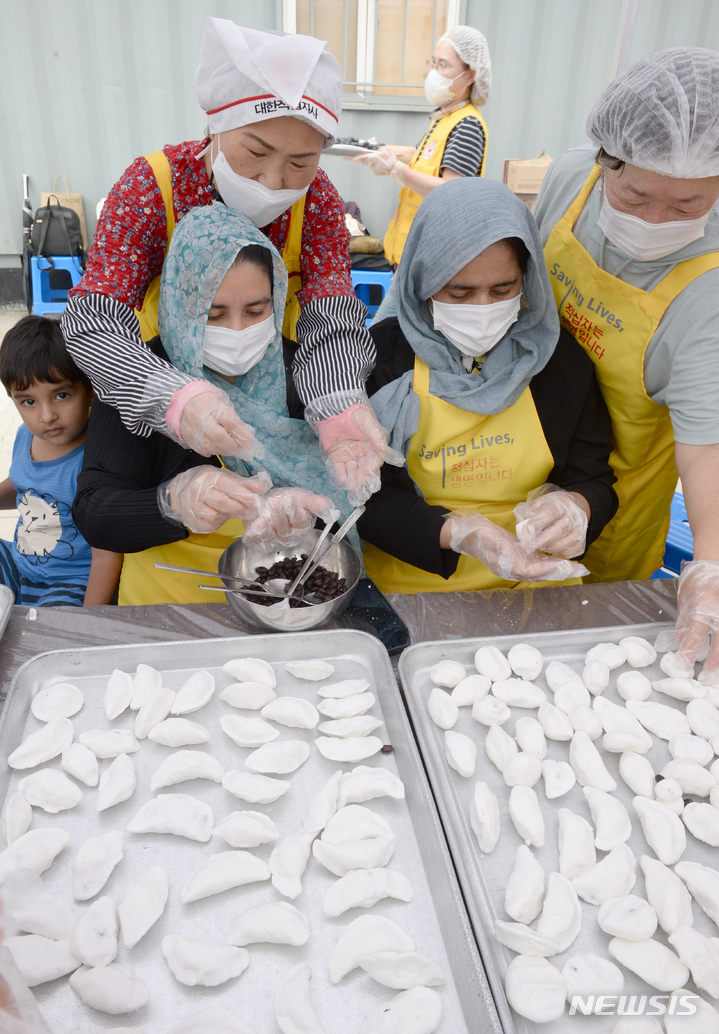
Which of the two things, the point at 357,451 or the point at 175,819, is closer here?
the point at 175,819

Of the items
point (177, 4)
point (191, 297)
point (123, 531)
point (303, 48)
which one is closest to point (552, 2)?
point (177, 4)

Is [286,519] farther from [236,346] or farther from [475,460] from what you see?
[475,460]

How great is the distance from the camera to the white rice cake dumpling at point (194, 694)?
123 centimetres

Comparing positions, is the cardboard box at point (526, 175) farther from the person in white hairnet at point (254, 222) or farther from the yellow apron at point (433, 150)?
the person in white hairnet at point (254, 222)

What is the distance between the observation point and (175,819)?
1.05 metres

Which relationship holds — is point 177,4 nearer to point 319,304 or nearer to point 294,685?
point 319,304

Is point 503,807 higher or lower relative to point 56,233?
higher

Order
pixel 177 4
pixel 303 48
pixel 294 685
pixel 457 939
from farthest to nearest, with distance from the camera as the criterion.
Answer: pixel 177 4 < pixel 303 48 < pixel 294 685 < pixel 457 939

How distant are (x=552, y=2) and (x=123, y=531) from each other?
6.13 m

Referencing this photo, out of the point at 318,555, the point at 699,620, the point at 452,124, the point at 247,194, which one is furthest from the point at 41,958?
the point at 452,124

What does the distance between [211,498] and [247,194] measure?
0.71 meters

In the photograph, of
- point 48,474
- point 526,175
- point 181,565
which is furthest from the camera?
point 526,175

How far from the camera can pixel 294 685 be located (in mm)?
1319

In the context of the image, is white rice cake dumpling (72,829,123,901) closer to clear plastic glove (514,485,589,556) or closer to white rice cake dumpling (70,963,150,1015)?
white rice cake dumpling (70,963,150,1015)
